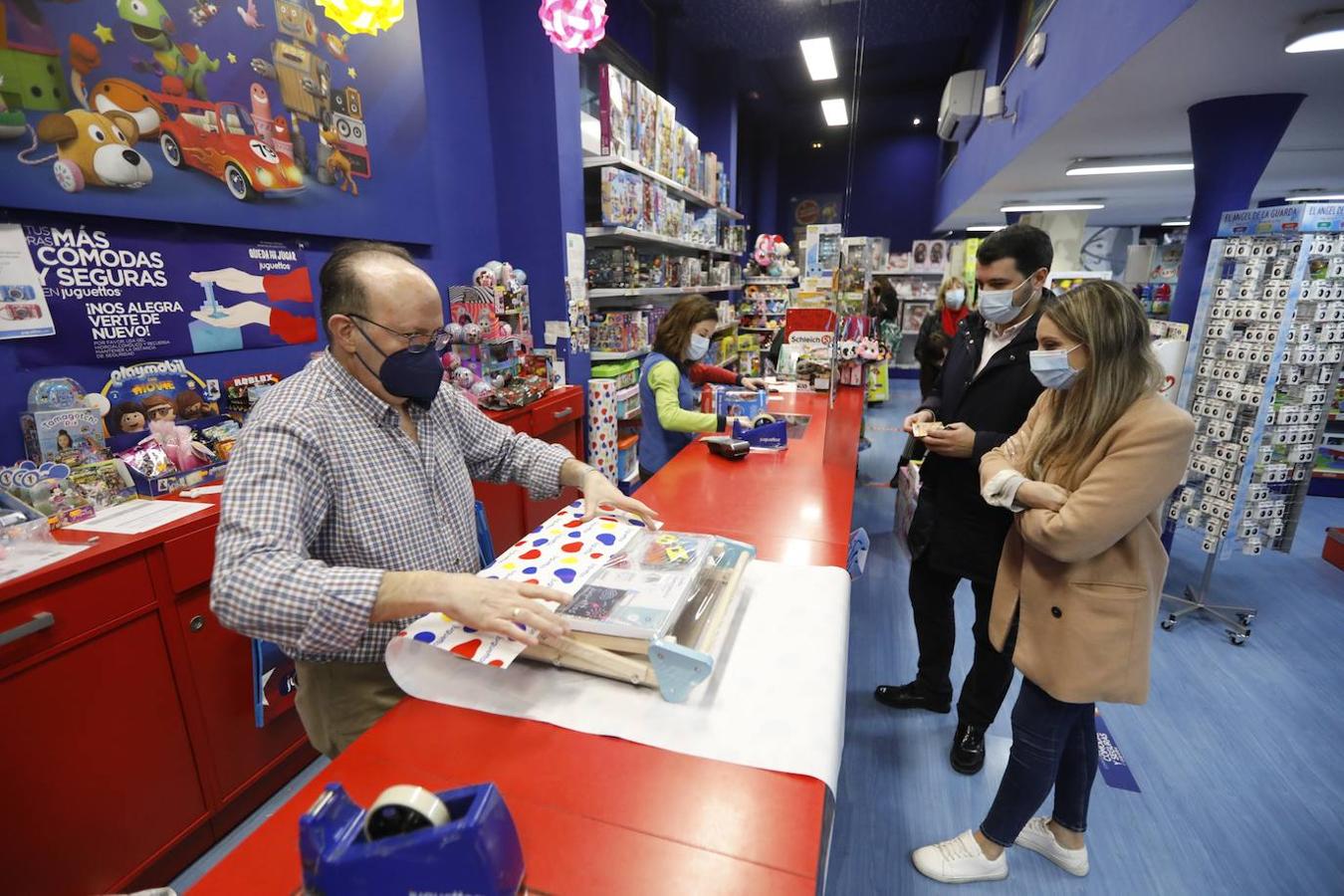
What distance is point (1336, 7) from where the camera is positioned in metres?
1.95

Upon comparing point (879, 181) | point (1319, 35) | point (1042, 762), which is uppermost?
point (879, 181)

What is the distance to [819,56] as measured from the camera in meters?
5.96

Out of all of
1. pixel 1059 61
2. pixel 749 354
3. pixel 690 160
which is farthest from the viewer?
pixel 749 354

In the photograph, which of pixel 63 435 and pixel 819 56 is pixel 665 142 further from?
pixel 63 435

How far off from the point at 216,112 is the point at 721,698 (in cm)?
281

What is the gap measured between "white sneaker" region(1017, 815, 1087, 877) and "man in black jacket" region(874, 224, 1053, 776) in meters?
0.30

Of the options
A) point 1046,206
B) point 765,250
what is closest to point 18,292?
point 765,250

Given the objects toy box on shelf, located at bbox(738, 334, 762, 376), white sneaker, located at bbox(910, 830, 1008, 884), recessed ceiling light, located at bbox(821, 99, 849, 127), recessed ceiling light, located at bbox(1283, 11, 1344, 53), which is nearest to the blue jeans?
white sneaker, located at bbox(910, 830, 1008, 884)

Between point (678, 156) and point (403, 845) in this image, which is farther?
point (678, 156)

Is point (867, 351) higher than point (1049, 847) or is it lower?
higher

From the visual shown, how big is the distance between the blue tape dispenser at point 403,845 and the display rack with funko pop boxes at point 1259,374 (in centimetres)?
398

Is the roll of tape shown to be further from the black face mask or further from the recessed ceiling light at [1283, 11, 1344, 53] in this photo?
the recessed ceiling light at [1283, 11, 1344, 53]

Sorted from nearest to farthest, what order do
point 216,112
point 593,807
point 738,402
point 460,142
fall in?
point 593,807 < point 216,112 < point 738,402 < point 460,142

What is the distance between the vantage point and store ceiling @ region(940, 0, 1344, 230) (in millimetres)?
2076
